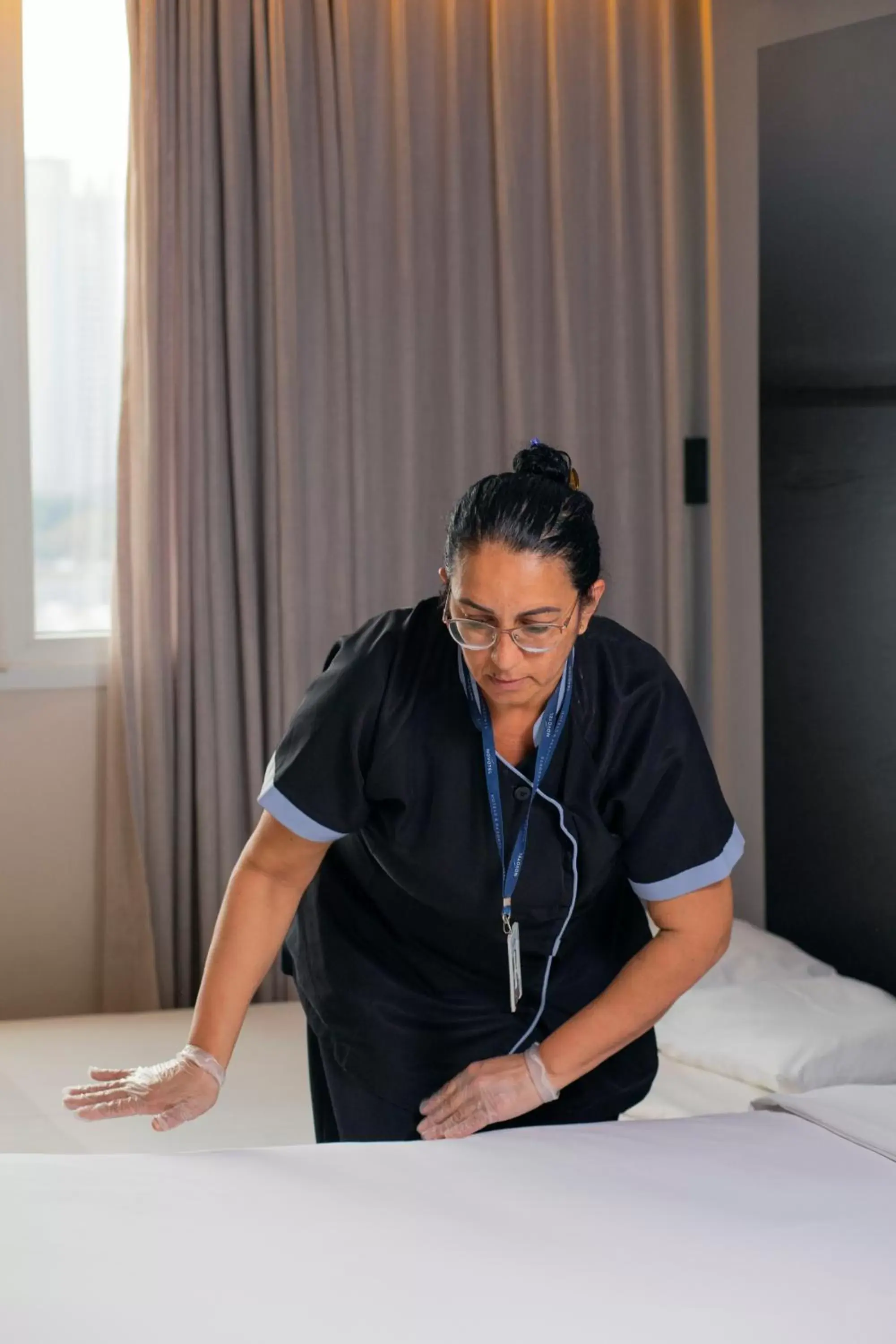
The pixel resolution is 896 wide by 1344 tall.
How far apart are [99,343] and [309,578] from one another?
0.68 meters

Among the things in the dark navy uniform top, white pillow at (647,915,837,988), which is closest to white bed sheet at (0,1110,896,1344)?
the dark navy uniform top

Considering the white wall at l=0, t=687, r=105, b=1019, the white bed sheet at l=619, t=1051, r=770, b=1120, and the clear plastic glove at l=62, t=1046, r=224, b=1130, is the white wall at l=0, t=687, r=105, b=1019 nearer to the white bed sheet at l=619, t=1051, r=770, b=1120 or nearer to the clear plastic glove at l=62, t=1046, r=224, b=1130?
the white bed sheet at l=619, t=1051, r=770, b=1120

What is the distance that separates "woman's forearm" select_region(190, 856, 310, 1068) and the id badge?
0.24 meters

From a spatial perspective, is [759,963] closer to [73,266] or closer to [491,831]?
[491,831]

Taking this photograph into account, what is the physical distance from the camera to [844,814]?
123 inches

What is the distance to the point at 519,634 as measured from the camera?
139 centimetres

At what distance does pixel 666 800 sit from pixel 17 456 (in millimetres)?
2004

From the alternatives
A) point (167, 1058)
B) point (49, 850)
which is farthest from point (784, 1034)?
point (49, 850)

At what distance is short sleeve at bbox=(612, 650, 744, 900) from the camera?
5.07 ft

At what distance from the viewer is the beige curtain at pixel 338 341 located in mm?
3027

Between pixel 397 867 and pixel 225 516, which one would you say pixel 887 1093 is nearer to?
pixel 397 867

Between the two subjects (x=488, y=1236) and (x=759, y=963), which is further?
(x=759, y=963)

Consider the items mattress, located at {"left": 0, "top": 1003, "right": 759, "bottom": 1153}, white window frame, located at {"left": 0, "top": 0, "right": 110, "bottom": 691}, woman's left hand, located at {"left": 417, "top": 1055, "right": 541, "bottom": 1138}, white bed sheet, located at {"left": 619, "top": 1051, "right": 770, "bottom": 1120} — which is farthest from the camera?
white window frame, located at {"left": 0, "top": 0, "right": 110, "bottom": 691}

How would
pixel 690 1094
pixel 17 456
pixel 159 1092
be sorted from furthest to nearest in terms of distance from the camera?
pixel 17 456, pixel 690 1094, pixel 159 1092
